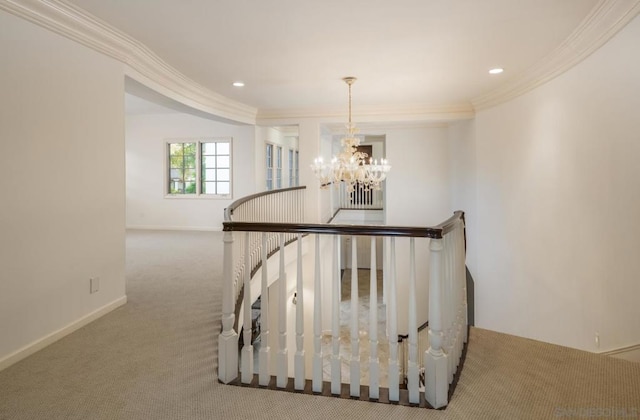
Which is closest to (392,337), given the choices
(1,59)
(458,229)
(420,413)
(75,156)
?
(420,413)

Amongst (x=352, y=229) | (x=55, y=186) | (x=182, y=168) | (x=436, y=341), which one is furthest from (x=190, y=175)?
(x=436, y=341)

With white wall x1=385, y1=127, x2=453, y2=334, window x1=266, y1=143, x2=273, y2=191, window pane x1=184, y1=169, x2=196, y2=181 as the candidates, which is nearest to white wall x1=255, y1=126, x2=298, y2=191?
window x1=266, y1=143, x2=273, y2=191

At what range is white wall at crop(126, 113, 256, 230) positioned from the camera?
820 cm

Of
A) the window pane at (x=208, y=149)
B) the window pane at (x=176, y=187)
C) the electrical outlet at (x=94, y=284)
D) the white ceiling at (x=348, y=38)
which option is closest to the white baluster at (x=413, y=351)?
the white ceiling at (x=348, y=38)

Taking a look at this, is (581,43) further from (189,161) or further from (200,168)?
(189,161)

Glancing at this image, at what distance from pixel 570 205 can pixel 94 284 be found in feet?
15.1

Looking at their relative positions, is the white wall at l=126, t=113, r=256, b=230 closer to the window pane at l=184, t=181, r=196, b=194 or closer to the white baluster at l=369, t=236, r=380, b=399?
the window pane at l=184, t=181, r=196, b=194

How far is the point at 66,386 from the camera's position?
2129 mm

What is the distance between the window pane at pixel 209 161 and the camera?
8336 millimetres

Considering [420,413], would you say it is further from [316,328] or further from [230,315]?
[230,315]

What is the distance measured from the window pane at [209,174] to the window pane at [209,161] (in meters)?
0.12

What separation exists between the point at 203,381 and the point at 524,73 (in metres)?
4.89

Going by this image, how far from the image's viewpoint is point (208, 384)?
7.04 ft

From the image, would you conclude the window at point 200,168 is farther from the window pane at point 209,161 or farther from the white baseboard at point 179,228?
the white baseboard at point 179,228
